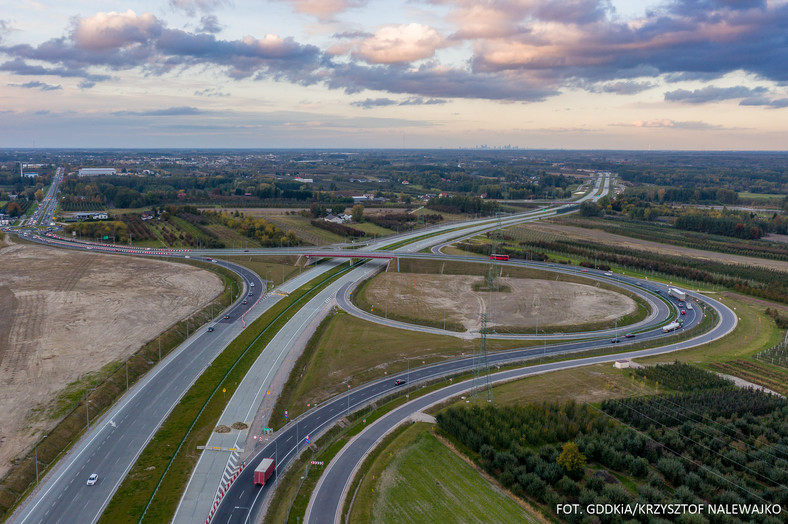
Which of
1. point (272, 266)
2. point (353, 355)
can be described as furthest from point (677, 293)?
point (272, 266)

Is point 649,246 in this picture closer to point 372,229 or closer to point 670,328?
point 670,328

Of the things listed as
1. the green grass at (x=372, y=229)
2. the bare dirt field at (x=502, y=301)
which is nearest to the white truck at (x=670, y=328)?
the bare dirt field at (x=502, y=301)

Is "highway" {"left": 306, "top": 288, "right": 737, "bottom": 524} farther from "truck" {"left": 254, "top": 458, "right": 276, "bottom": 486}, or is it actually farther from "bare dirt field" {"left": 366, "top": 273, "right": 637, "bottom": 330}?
"bare dirt field" {"left": 366, "top": 273, "right": 637, "bottom": 330}

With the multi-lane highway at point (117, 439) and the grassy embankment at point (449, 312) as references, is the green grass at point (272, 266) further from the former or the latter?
the multi-lane highway at point (117, 439)

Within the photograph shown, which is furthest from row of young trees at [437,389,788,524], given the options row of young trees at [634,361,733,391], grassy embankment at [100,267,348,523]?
grassy embankment at [100,267,348,523]

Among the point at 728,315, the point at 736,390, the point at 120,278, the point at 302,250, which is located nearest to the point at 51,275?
the point at 120,278

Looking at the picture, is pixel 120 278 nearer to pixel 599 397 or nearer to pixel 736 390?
pixel 599 397
